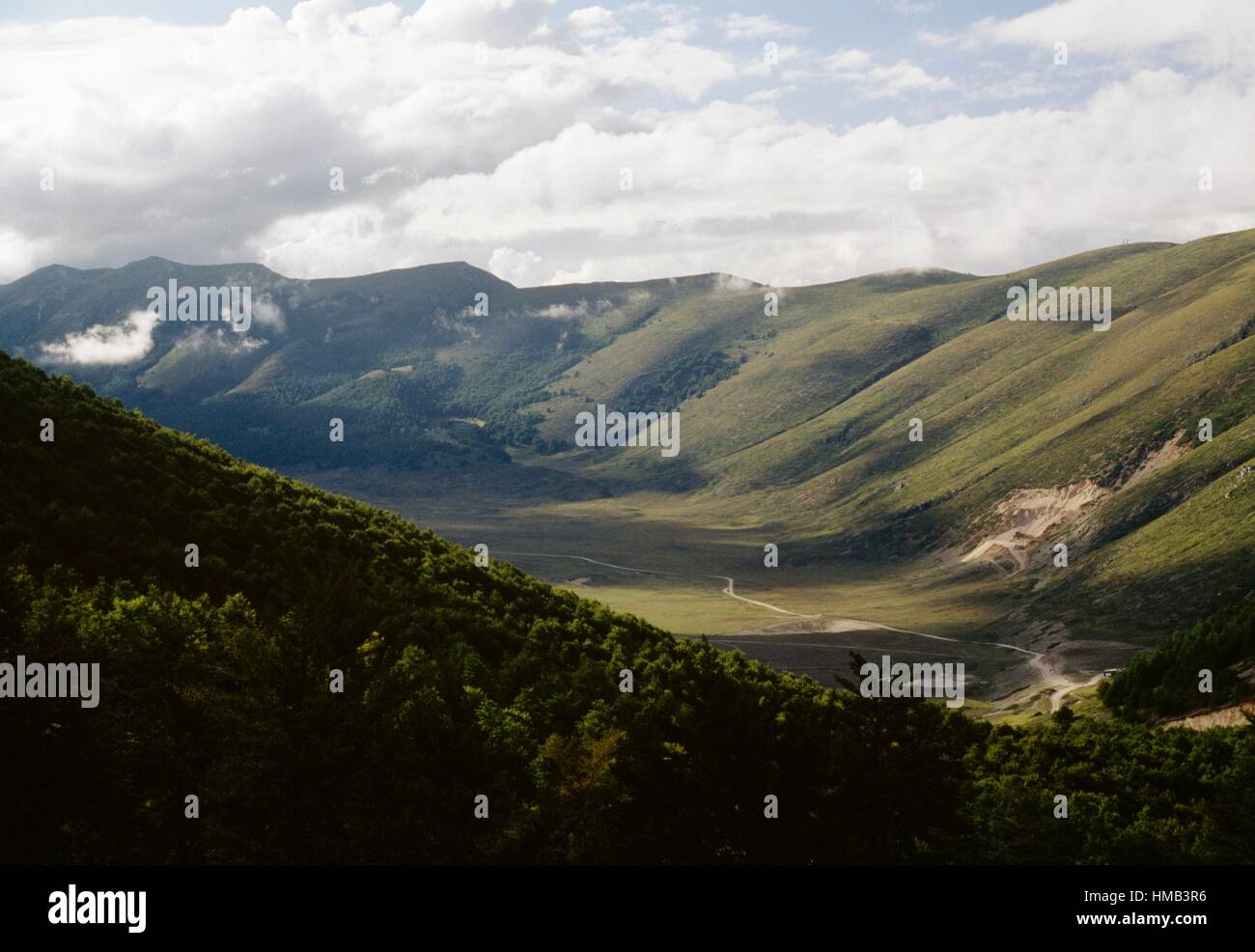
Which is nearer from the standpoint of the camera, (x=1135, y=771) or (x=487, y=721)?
(x=487, y=721)

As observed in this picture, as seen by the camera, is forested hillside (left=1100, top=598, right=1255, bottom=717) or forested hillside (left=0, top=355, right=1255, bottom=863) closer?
forested hillside (left=0, top=355, right=1255, bottom=863)

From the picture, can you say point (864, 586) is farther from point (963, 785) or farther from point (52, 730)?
point (52, 730)

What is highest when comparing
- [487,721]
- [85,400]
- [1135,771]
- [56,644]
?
[85,400]

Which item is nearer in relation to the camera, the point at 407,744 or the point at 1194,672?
the point at 407,744

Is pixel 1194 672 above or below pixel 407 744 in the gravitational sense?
below

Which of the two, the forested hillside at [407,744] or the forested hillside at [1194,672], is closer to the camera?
→ the forested hillside at [407,744]
